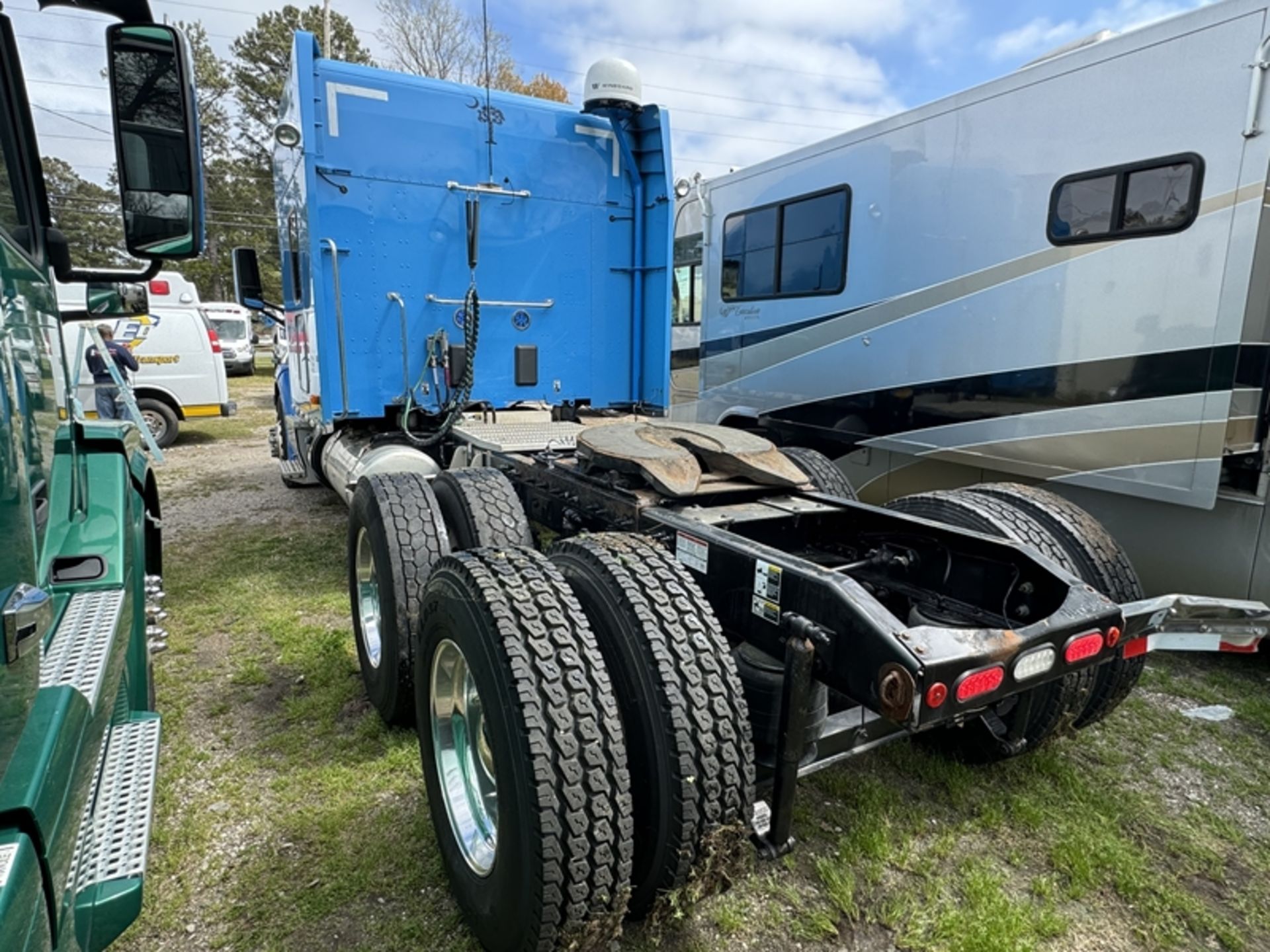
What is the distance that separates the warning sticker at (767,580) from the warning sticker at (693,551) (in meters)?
0.25

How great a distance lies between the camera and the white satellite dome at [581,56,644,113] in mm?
5324

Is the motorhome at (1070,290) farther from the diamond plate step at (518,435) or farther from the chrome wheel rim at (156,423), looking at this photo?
the chrome wheel rim at (156,423)

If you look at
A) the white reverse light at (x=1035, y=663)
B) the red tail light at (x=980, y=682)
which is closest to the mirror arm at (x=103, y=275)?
the red tail light at (x=980, y=682)

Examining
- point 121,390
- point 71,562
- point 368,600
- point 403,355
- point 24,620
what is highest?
point 403,355

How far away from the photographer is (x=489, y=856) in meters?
2.18

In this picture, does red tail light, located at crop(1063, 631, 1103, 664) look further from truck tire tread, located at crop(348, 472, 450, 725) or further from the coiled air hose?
the coiled air hose

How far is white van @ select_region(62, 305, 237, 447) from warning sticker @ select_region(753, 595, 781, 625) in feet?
38.7

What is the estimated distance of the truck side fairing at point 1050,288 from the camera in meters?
3.74

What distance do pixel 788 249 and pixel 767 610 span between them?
16.0ft

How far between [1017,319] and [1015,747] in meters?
3.04

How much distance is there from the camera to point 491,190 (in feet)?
17.6

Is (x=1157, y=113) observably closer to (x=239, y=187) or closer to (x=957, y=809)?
(x=957, y=809)

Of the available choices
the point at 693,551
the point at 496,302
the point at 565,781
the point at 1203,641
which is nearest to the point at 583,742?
the point at 565,781

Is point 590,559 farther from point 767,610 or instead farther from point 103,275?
point 103,275
